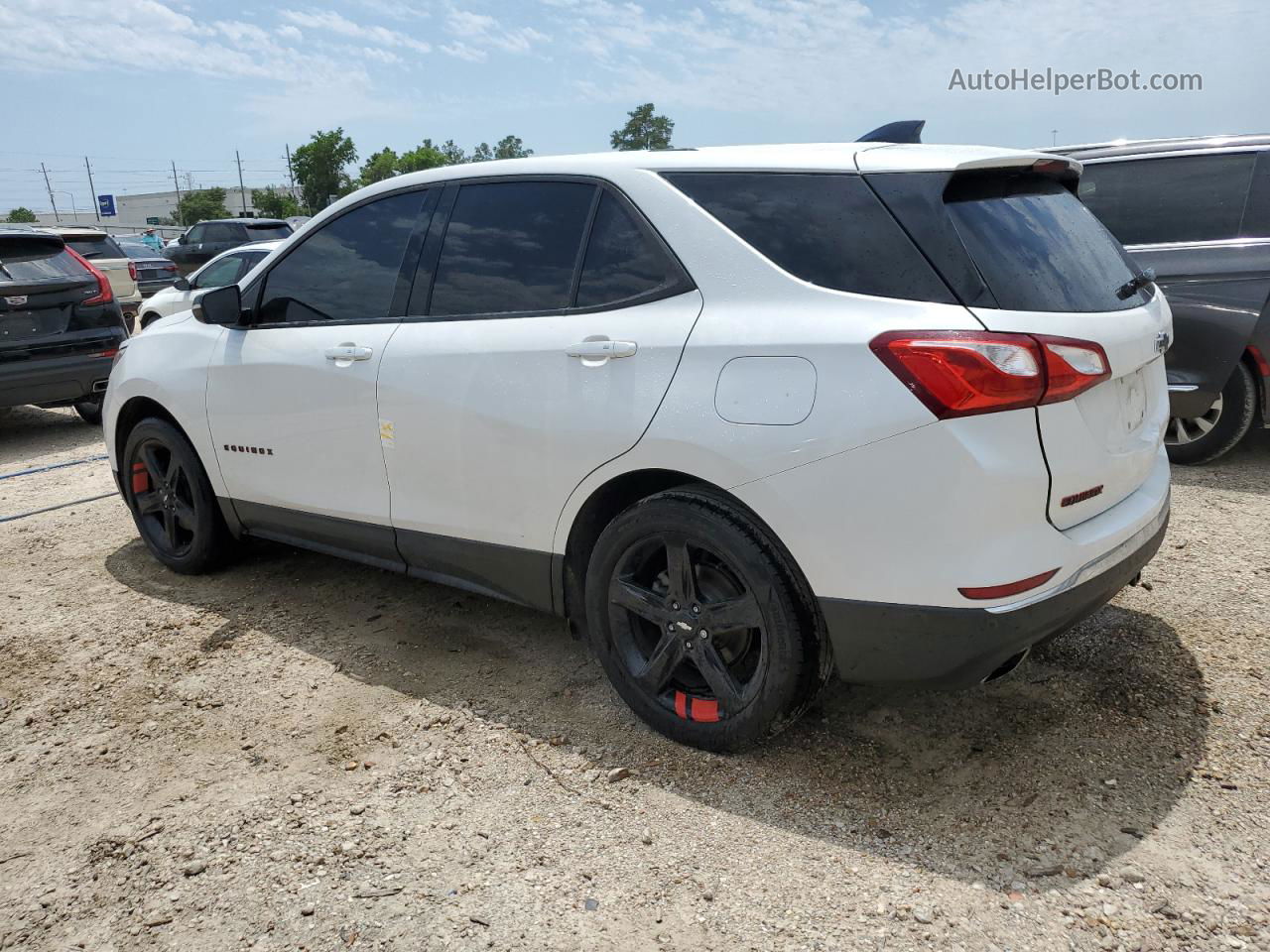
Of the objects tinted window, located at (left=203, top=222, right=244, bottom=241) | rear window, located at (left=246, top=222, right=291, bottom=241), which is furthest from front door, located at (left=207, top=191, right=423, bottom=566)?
tinted window, located at (left=203, top=222, right=244, bottom=241)

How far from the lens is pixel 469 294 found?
11.3 feet

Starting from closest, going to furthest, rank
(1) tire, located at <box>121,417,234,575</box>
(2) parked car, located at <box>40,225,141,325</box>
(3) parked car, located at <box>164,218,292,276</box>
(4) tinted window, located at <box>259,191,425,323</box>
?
1. (4) tinted window, located at <box>259,191,425,323</box>
2. (1) tire, located at <box>121,417,234,575</box>
3. (2) parked car, located at <box>40,225,141,325</box>
4. (3) parked car, located at <box>164,218,292,276</box>

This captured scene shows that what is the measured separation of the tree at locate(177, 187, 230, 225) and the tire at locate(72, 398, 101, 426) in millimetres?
97939

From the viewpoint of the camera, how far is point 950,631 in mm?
2480

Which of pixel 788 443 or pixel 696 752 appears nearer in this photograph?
pixel 788 443

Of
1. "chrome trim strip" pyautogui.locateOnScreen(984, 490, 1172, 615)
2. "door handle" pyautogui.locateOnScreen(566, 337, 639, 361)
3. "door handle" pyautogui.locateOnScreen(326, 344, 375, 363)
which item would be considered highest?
"door handle" pyautogui.locateOnScreen(566, 337, 639, 361)

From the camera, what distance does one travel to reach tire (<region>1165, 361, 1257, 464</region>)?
5.62 m

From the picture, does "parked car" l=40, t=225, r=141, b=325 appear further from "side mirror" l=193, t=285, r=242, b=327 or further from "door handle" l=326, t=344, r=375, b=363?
"door handle" l=326, t=344, r=375, b=363

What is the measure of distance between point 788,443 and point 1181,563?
8.79 ft

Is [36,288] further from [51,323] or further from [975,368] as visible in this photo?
[975,368]

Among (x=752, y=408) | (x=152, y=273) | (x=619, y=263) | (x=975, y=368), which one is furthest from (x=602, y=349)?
(x=152, y=273)

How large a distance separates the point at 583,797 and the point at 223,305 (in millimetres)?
2615

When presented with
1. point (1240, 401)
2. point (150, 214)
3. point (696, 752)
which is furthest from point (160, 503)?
point (150, 214)

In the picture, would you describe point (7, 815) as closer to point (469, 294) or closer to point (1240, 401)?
point (469, 294)
